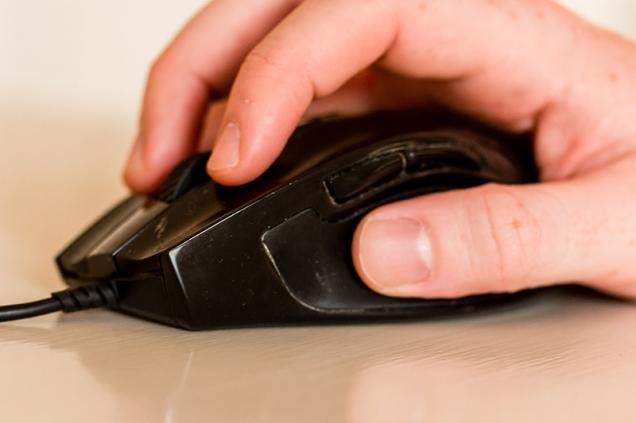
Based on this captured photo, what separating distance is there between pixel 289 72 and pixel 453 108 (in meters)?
0.20

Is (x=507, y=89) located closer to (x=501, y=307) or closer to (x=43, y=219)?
(x=501, y=307)

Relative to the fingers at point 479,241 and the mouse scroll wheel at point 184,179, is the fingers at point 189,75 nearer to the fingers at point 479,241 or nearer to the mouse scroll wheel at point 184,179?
the mouse scroll wheel at point 184,179

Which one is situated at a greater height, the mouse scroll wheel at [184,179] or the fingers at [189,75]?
A: the fingers at [189,75]

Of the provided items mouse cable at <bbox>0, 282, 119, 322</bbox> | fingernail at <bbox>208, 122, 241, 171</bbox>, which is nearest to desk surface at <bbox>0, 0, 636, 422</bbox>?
mouse cable at <bbox>0, 282, 119, 322</bbox>

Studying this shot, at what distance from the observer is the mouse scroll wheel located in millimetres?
646

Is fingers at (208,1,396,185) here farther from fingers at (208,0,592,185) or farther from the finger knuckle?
the finger knuckle

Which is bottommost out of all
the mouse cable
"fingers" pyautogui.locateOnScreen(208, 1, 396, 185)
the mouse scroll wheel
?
the mouse cable

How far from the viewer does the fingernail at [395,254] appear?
59 centimetres

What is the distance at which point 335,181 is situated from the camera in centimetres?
60

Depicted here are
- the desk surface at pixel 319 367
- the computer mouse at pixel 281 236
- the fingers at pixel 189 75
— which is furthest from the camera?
the fingers at pixel 189 75

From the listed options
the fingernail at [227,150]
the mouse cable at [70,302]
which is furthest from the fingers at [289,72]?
the mouse cable at [70,302]

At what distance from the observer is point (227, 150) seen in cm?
60

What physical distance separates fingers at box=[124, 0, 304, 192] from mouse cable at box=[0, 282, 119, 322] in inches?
8.0

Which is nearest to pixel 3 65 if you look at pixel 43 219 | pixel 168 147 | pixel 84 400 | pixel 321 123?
pixel 43 219
